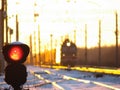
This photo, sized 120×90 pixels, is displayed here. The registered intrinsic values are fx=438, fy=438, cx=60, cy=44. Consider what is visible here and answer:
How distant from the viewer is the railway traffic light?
5657 mm

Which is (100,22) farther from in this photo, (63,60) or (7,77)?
(7,77)

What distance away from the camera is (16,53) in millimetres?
5902

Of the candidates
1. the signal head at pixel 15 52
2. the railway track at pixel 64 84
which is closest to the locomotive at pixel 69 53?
the railway track at pixel 64 84

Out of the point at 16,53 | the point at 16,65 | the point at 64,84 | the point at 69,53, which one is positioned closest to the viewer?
the point at 16,65

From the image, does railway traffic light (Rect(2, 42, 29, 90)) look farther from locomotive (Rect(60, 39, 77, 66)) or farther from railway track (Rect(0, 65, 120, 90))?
locomotive (Rect(60, 39, 77, 66))

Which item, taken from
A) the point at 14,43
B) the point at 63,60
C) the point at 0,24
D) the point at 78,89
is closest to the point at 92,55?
the point at 63,60

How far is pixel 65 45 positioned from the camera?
7475 centimetres

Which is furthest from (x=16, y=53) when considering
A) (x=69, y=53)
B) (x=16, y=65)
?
(x=69, y=53)

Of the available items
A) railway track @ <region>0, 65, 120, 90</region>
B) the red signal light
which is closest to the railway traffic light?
the red signal light

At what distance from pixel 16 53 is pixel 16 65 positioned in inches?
8.6

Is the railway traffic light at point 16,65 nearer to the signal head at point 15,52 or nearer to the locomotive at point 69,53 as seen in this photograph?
the signal head at point 15,52

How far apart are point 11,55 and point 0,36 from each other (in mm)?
36071

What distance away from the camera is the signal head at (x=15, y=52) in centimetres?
587

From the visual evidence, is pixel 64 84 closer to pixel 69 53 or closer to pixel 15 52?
pixel 15 52
